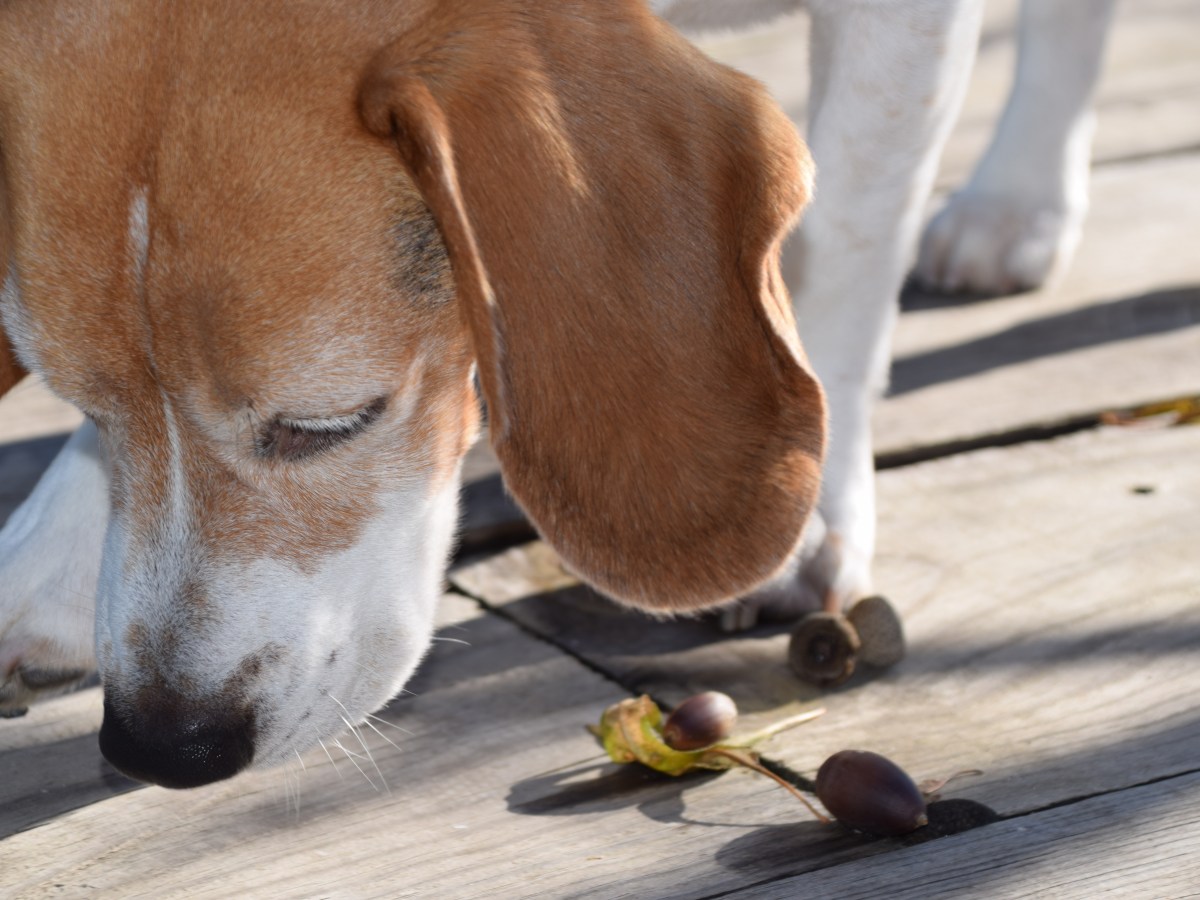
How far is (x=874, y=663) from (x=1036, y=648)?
21 centimetres

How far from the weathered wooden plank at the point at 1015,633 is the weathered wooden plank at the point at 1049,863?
0.06 m

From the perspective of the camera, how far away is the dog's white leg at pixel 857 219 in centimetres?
223

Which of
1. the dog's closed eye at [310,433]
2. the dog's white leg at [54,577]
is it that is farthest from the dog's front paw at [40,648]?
the dog's closed eye at [310,433]

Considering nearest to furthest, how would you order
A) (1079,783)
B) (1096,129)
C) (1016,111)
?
(1079,783) → (1016,111) → (1096,129)

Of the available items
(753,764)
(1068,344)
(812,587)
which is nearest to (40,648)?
(753,764)

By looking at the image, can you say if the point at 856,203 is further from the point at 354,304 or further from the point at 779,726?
the point at 354,304

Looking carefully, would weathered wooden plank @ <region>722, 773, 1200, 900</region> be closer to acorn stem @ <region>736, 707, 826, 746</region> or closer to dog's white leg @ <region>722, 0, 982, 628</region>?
acorn stem @ <region>736, 707, 826, 746</region>

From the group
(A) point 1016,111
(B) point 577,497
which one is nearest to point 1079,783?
(B) point 577,497

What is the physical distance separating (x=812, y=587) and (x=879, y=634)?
196 millimetres

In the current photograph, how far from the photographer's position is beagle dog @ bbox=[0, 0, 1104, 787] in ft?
5.31

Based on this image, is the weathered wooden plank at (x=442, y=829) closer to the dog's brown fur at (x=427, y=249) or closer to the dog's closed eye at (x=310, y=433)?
the dog's brown fur at (x=427, y=249)

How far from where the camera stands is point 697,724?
6.08ft

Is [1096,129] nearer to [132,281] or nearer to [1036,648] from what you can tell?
[1036,648]

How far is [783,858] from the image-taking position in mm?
1712
